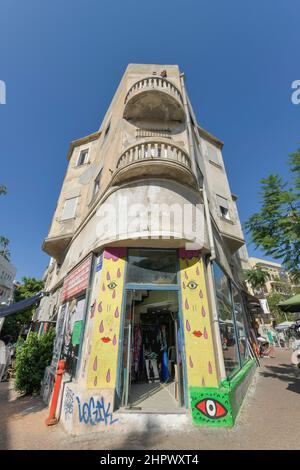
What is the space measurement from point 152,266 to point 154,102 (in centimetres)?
877

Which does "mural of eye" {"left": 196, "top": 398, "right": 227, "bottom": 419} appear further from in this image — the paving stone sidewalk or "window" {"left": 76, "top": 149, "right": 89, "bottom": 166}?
"window" {"left": 76, "top": 149, "right": 89, "bottom": 166}

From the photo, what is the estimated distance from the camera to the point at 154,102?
34.2 feet

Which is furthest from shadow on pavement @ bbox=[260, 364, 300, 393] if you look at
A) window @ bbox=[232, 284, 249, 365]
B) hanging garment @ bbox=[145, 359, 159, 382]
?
hanging garment @ bbox=[145, 359, 159, 382]

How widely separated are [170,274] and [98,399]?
3362 mm

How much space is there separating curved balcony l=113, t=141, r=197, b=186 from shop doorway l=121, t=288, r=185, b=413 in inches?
155

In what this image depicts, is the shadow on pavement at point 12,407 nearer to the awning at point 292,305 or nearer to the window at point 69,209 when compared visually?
the window at point 69,209

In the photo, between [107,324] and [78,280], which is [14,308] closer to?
[78,280]

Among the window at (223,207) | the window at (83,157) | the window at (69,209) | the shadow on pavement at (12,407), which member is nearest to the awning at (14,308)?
the shadow on pavement at (12,407)

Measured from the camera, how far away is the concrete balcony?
10102 mm

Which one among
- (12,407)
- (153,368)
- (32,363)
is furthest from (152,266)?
(32,363)

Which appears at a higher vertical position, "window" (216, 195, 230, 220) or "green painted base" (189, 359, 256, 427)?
"window" (216, 195, 230, 220)

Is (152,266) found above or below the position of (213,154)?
below
